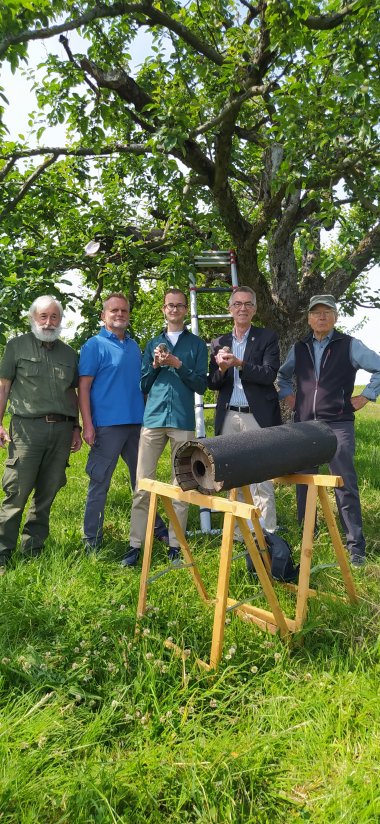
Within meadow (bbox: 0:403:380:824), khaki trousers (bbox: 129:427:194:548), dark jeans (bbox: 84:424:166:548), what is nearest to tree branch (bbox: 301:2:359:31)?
khaki trousers (bbox: 129:427:194:548)

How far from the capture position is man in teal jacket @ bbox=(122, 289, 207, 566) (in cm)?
442

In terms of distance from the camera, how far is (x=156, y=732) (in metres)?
2.46

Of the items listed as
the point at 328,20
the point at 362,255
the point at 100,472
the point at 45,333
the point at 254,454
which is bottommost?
the point at 100,472

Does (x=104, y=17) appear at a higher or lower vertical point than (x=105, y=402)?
higher

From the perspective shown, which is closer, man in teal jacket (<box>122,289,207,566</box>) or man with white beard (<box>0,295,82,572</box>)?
man with white beard (<box>0,295,82,572</box>)

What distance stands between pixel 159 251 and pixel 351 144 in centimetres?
233

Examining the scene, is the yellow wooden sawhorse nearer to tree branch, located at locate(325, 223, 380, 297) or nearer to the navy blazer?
the navy blazer

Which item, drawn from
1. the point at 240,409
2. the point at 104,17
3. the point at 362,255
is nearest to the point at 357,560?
the point at 240,409

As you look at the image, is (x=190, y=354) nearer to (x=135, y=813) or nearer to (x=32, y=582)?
(x=32, y=582)

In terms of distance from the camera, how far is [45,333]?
4.33 m

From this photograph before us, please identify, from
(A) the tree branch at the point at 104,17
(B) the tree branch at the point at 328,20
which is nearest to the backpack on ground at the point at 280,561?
(A) the tree branch at the point at 104,17

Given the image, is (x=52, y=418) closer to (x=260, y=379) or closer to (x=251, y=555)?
(x=260, y=379)

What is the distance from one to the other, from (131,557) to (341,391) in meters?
2.12

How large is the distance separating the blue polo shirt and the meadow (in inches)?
47.7
